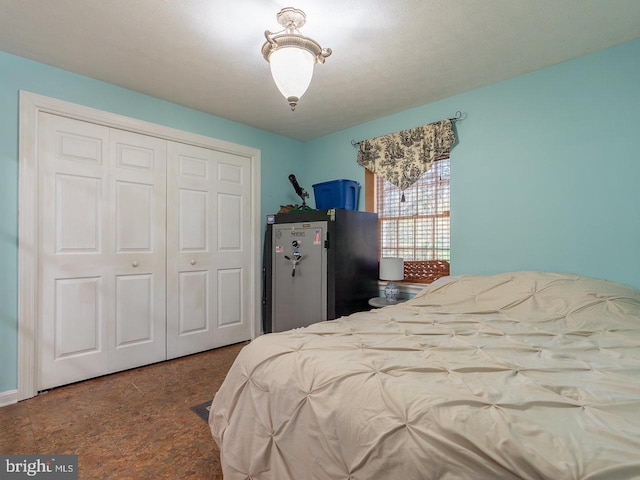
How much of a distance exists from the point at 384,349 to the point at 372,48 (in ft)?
6.22

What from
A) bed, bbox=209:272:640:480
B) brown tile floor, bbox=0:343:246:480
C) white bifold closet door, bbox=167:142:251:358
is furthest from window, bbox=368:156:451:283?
brown tile floor, bbox=0:343:246:480

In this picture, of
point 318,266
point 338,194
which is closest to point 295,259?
point 318,266

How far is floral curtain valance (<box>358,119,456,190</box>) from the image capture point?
288 centimetres

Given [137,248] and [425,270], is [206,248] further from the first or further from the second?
[425,270]

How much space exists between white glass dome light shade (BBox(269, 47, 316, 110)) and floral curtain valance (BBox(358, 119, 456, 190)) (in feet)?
5.27

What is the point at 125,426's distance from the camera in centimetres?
193

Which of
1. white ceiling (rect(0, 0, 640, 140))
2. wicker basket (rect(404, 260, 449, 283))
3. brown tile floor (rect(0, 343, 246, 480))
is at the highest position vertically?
white ceiling (rect(0, 0, 640, 140))

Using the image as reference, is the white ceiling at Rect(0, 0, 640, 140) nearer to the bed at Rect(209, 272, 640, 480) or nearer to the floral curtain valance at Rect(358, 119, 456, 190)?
the floral curtain valance at Rect(358, 119, 456, 190)

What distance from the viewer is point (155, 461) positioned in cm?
162

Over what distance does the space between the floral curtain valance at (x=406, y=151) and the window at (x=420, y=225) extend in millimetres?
121

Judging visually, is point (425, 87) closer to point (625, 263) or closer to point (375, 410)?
point (625, 263)

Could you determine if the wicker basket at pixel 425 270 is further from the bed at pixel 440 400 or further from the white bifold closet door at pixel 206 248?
the white bifold closet door at pixel 206 248

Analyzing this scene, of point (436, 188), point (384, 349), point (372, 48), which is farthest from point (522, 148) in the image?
point (384, 349)

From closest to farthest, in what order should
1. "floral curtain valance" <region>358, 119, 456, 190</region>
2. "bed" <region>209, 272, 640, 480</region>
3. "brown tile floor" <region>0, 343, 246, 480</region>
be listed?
"bed" <region>209, 272, 640, 480</region>
"brown tile floor" <region>0, 343, 246, 480</region>
"floral curtain valance" <region>358, 119, 456, 190</region>
